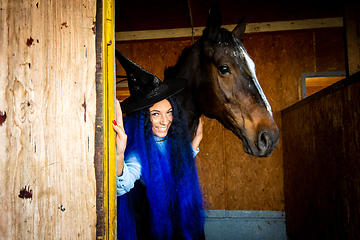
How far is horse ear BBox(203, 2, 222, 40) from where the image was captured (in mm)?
1593

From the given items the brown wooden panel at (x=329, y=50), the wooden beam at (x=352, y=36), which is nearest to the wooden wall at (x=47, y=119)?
the wooden beam at (x=352, y=36)

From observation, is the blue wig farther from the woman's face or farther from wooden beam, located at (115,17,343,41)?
wooden beam, located at (115,17,343,41)

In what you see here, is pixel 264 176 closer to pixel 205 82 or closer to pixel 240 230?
pixel 240 230

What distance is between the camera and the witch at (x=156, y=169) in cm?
136

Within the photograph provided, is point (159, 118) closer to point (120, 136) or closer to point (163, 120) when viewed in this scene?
point (163, 120)

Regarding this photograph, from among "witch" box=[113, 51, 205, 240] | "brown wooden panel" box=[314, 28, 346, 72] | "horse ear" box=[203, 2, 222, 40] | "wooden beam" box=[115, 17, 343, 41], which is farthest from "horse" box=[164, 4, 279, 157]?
"brown wooden panel" box=[314, 28, 346, 72]

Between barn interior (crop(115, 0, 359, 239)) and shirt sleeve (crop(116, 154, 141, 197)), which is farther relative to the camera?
barn interior (crop(115, 0, 359, 239))

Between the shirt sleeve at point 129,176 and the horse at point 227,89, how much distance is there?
70cm

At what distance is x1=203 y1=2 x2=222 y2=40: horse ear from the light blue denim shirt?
2.99 ft

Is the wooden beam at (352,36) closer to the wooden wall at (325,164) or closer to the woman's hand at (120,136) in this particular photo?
the wooden wall at (325,164)

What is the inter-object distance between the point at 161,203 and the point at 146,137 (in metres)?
0.46

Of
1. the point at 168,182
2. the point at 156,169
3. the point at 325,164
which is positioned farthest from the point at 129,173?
the point at 325,164

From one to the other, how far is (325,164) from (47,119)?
7.20ft

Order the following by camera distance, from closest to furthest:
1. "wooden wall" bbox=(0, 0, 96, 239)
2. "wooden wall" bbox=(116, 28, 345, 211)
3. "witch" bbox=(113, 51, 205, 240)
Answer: "wooden wall" bbox=(0, 0, 96, 239) < "witch" bbox=(113, 51, 205, 240) < "wooden wall" bbox=(116, 28, 345, 211)
